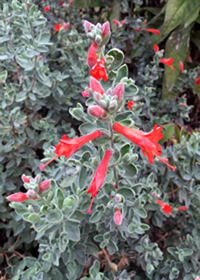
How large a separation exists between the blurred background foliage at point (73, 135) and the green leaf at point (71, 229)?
0.19 feet

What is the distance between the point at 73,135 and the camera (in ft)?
4.73

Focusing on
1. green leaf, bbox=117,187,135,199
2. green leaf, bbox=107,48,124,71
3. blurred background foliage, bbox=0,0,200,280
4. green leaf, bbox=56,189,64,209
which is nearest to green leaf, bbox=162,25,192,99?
blurred background foliage, bbox=0,0,200,280

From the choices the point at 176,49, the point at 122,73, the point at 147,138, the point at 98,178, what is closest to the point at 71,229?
the point at 98,178

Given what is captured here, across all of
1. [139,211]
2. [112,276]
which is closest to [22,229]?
[112,276]

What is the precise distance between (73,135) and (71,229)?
0.60m

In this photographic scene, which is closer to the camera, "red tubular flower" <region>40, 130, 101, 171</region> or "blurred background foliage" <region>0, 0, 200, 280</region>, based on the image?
"red tubular flower" <region>40, 130, 101, 171</region>

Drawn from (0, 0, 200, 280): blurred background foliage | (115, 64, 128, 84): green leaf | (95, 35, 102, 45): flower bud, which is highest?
(95, 35, 102, 45): flower bud

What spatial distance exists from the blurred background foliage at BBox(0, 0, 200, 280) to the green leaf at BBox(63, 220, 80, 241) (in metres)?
0.06

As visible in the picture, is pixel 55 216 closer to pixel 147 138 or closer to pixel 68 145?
pixel 68 145

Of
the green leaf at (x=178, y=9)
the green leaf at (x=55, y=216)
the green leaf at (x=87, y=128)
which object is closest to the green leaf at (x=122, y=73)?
the green leaf at (x=87, y=128)

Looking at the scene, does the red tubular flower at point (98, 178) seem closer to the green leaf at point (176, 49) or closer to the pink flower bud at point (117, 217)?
the pink flower bud at point (117, 217)

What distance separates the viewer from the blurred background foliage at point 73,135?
1224mm

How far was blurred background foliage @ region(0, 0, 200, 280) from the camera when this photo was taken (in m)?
1.22

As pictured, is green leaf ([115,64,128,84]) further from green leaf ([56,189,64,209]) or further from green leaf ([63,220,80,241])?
green leaf ([63,220,80,241])
